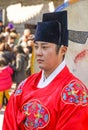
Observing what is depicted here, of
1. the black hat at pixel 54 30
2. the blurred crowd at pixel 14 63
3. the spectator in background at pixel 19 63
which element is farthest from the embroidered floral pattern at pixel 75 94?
the spectator in background at pixel 19 63

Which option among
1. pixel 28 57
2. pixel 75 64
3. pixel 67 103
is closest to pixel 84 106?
pixel 67 103

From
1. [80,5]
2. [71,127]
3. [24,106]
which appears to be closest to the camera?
[71,127]

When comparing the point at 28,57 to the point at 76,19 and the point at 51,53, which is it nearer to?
the point at 76,19

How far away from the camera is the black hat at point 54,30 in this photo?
2363 millimetres

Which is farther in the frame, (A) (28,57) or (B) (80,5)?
(A) (28,57)

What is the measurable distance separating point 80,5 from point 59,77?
141 cm

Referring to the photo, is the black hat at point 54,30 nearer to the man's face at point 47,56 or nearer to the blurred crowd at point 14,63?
the man's face at point 47,56

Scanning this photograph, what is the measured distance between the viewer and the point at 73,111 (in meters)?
2.22

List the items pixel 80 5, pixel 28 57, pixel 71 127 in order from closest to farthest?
pixel 71 127
pixel 80 5
pixel 28 57

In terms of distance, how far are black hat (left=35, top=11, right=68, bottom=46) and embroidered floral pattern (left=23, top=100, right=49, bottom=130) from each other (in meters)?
0.36

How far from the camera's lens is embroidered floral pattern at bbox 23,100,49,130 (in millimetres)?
2275

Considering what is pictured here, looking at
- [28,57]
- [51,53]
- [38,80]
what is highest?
[51,53]

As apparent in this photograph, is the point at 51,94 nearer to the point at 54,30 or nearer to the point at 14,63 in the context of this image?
the point at 54,30

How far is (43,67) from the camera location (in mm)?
2332
